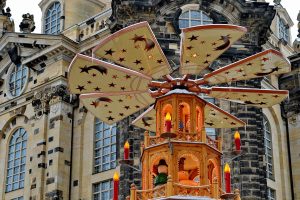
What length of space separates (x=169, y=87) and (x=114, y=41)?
1518 mm

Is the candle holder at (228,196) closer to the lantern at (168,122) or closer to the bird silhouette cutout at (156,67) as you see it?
the lantern at (168,122)

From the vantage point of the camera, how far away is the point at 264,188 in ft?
75.1

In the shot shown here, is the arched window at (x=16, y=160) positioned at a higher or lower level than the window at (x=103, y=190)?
higher

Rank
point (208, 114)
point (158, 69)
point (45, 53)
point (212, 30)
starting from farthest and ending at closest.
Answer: point (45, 53) < point (208, 114) < point (158, 69) < point (212, 30)

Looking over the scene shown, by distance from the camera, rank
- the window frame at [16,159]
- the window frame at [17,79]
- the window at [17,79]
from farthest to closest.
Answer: the window at [17,79] < the window frame at [17,79] < the window frame at [16,159]

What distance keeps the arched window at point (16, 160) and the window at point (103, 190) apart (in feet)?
13.1

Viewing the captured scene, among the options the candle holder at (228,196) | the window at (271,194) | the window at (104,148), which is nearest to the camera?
the candle holder at (228,196)

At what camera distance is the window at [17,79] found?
95.5ft

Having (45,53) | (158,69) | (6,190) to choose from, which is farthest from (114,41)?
(6,190)

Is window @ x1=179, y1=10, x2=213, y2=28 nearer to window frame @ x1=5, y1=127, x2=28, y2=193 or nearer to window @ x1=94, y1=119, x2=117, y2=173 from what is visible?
window @ x1=94, y1=119, x2=117, y2=173

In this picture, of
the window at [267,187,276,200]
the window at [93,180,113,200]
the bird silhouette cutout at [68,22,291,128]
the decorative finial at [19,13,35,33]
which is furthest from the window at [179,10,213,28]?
the bird silhouette cutout at [68,22,291,128]

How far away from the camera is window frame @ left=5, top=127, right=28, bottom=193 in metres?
27.6

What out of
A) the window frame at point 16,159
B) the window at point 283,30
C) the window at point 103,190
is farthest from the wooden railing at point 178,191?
the window at point 283,30

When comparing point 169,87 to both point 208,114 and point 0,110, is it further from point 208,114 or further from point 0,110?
point 0,110
